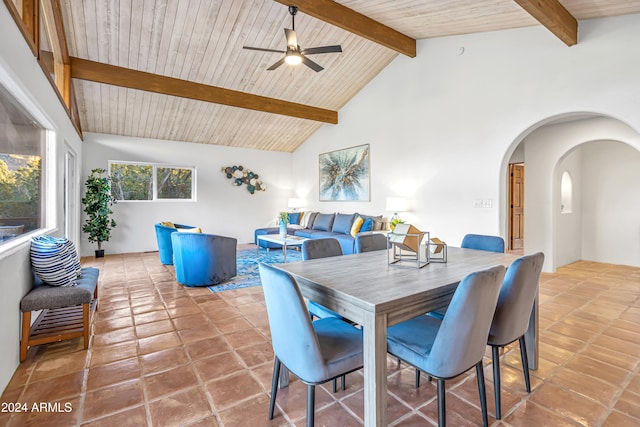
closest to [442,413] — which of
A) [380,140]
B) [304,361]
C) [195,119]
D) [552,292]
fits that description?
[304,361]

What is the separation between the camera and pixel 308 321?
1.33 m

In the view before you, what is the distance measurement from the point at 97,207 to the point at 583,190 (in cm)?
915

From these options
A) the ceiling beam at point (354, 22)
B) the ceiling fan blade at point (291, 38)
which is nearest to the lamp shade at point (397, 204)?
the ceiling beam at point (354, 22)

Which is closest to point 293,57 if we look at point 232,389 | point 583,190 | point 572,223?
point 232,389

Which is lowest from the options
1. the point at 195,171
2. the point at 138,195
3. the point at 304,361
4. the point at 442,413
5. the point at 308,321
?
the point at 442,413

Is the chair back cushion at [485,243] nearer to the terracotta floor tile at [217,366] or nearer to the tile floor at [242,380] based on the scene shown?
the tile floor at [242,380]

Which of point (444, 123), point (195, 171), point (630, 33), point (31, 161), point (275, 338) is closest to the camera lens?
point (275, 338)

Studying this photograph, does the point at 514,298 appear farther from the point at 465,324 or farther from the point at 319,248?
the point at 319,248

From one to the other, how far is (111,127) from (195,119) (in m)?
1.66

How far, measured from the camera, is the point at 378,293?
140 cm

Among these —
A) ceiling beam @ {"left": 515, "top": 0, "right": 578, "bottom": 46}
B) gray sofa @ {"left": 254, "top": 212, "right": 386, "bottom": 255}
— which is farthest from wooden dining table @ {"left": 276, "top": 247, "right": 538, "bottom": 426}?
gray sofa @ {"left": 254, "top": 212, "right": 386, "bottom": 255}

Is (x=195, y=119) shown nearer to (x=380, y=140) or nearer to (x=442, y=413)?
(x=380, y=140)

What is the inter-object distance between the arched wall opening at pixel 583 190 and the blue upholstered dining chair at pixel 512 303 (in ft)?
9.51

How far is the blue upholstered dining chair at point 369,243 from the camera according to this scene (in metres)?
2.80
